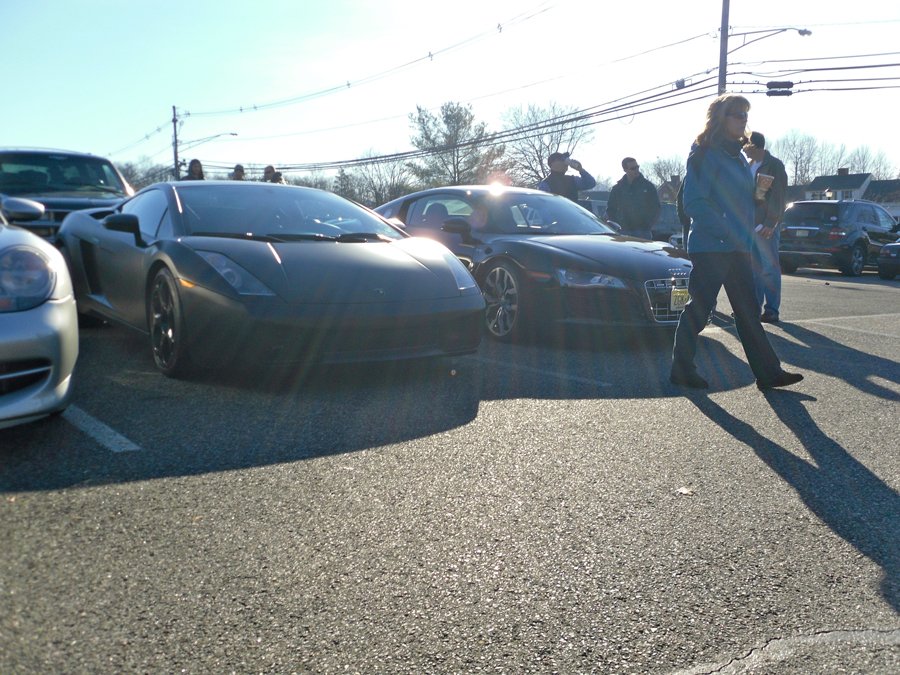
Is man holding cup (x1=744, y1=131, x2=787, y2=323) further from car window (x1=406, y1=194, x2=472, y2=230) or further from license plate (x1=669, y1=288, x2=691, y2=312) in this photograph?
car window (x1=406, y1=194, x2=472, y2=230)

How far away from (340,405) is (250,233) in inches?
56.6

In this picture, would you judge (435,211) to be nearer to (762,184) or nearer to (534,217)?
(534,217)

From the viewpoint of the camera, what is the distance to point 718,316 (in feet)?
29.6

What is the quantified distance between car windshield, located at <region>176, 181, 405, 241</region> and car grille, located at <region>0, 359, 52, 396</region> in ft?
5.88

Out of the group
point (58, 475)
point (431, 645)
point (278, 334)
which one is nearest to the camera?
point (431, 645)

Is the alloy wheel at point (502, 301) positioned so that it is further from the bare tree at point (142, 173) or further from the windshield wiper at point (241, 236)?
the bare tree at point (142, 173)

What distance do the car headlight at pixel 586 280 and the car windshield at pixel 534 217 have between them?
3.41 ft

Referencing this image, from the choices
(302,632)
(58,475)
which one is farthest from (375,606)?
(58,475)

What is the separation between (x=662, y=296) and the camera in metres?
6.55

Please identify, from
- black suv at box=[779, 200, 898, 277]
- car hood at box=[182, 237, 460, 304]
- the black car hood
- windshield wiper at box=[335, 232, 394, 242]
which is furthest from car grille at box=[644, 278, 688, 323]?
black suv at box=[779, 200, 898, 277]

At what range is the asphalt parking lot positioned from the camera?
2.13 meters

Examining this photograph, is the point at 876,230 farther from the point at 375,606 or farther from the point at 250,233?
the point at 375,606

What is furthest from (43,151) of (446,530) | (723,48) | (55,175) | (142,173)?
(142,173)

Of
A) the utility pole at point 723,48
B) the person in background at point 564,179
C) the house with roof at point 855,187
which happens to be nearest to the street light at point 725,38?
the utility pole at point 723,48
